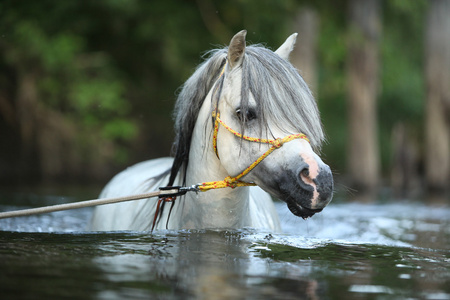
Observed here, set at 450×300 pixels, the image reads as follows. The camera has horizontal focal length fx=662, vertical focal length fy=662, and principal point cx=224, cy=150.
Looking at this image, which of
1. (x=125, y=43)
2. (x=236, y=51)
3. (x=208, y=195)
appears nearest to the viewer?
(x=236, y=51)

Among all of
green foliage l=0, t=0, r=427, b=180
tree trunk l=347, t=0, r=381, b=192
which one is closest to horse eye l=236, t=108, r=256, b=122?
green foliage l=0, t=0, r=427, b=180

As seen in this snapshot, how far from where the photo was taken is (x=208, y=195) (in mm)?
3770

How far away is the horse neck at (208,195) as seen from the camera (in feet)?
12.3

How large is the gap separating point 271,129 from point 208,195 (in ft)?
1.88

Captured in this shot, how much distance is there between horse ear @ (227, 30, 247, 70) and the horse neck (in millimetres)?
292

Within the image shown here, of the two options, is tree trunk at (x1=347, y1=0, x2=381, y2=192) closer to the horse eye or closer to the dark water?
the dark water

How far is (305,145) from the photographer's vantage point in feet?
11.2

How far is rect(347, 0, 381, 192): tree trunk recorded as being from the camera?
16.8 m

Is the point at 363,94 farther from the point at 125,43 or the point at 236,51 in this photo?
the point at 236,51

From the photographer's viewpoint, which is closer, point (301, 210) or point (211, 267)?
point (211, 267)

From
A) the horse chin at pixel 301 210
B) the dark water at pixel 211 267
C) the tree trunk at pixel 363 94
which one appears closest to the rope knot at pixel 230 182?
the dark water at pixel 211 267

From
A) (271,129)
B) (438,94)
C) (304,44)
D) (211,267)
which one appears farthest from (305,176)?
(304,44)

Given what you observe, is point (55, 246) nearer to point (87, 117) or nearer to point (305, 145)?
point (305, 145)

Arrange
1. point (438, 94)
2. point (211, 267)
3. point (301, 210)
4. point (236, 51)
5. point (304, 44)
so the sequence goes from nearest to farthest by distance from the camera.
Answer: point (211, 267)
point (301, 210)
point (236, 51)
point (438, 94)
point (304, 44)
